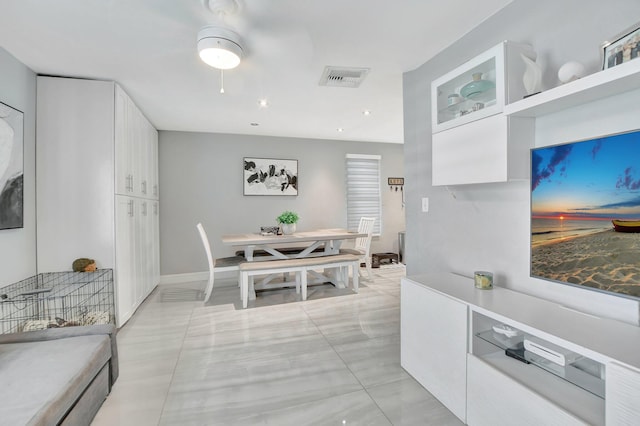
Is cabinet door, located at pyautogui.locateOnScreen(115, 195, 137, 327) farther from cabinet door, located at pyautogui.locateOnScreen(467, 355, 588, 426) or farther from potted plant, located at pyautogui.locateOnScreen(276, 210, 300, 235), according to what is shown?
cabinet door, located at pyautogui.locateOnScreen(467, 355, 588, 426)

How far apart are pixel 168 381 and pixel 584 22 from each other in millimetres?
3230

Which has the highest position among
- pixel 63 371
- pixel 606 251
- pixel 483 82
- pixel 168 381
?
pixel 483 82

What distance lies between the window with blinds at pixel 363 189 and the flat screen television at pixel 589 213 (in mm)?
4237

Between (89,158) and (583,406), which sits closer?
(583,406)

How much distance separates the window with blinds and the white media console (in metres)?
3.84

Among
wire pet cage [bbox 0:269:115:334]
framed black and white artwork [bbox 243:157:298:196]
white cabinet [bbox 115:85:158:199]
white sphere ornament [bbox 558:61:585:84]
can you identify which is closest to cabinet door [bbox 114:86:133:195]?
white cabinet [bbox 115:85:158:199]

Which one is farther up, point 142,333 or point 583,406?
point 583,406

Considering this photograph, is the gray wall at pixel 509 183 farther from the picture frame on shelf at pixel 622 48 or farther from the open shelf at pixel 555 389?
the open shelf at pixel 555 389

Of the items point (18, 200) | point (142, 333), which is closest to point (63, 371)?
point (142, 333)

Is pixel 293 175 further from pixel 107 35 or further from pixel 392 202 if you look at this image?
pixel 107 35

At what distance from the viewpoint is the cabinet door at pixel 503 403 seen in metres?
1.20

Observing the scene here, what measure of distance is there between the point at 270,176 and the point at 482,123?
12.9 feet

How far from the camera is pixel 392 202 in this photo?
6.09 m

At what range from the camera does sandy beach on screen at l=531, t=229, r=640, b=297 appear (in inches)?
48.3
